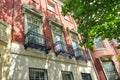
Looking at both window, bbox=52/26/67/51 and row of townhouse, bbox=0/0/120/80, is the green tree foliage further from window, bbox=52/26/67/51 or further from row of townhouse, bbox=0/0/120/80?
window, bbox=52/26/67/51

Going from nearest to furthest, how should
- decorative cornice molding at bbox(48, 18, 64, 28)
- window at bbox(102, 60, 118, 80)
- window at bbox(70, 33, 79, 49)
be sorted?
decorative cornice molding at bbox(48, 18, 64, 28)
window at bbox(70, 33, 79, 49)
window at bbox(102, 60, 118, 80)

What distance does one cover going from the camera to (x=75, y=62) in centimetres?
1253

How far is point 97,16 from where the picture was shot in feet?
28.6

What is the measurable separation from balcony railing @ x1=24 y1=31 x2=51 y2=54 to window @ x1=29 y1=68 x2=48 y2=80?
147cm

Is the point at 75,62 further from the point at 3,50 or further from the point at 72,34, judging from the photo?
the point at 3,50

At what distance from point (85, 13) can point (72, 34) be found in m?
6.87

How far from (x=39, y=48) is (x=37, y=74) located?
70.0 inches

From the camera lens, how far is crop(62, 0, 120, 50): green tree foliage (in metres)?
8.05

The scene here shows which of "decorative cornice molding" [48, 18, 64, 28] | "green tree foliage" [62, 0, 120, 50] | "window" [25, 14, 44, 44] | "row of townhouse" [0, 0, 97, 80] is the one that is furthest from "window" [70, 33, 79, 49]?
"green tree foliage" [62, 0, 120, 50]

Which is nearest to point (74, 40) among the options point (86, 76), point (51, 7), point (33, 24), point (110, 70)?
point (86, 76)

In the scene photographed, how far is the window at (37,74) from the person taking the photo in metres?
8.84

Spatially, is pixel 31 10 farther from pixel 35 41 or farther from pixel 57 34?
pixel 57 34

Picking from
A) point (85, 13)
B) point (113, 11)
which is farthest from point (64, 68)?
point (113, 11)

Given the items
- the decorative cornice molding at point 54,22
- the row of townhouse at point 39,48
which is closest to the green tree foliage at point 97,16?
the row of townhouse at point 39,48
